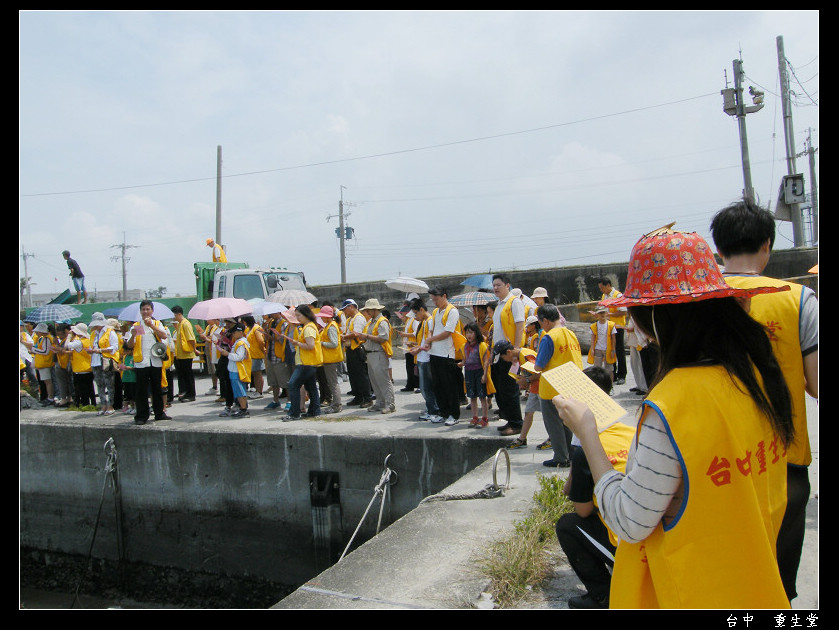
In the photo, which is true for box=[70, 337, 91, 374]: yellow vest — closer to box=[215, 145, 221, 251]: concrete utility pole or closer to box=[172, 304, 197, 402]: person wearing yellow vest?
box=[172, 304, 197, 402]: person wearing yellow vest

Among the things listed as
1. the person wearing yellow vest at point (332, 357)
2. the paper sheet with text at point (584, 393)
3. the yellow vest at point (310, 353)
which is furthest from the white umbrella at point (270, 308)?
the paper sheet with text at point (584, 393)

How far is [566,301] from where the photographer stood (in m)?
17.2

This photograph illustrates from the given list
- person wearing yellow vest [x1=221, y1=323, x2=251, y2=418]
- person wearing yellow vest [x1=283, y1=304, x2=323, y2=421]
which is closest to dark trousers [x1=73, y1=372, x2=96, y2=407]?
person wearing yellow vest [x1=221, y1=323, x2=251, y2=418]

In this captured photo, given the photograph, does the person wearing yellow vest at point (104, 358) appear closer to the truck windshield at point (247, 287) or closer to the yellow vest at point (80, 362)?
the yellow vest at point (80, 362)

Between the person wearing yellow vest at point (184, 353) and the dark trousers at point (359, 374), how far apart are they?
334cm

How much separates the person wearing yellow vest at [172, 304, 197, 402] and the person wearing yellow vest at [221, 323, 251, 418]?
1985 mm

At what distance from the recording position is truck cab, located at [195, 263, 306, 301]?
1466 cm

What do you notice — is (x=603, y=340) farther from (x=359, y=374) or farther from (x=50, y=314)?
(x=50, y=314)

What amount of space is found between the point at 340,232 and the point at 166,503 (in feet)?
99.2

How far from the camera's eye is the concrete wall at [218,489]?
7.36m

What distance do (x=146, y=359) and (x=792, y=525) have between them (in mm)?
8866

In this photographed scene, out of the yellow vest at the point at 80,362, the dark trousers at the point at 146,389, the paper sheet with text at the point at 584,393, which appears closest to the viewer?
the paper sheet with text at the point at 584,393

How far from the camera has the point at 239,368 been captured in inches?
378

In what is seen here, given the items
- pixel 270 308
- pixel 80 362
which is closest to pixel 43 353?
pixel 80 362
